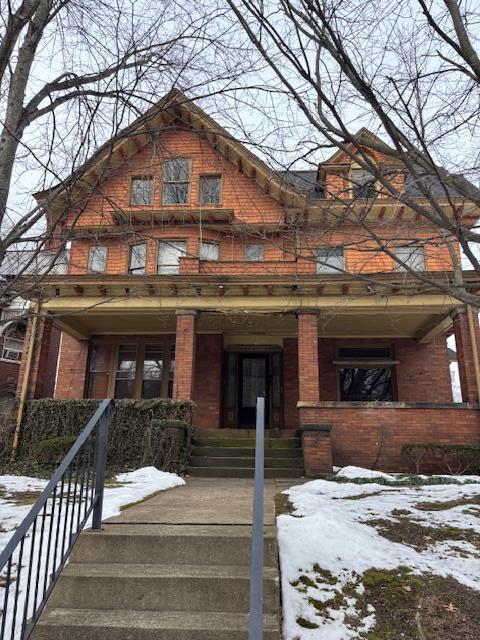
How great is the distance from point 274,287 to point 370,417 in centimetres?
359

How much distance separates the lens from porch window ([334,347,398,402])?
1395 cm

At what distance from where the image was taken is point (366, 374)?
1410cm

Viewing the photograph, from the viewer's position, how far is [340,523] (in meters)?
4.33

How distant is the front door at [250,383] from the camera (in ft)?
46.3

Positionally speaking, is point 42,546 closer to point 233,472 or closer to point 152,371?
point 233,472

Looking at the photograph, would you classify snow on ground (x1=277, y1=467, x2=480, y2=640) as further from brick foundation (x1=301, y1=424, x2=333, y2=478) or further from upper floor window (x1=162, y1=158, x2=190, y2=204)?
upper floor window (x1=162, y1=158, x2=190, y2=204)

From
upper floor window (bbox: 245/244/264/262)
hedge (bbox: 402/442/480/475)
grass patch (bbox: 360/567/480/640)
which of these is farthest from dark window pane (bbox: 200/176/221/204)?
grass patch (bbox: 360/567/480/640)

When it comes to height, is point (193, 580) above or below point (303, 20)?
below

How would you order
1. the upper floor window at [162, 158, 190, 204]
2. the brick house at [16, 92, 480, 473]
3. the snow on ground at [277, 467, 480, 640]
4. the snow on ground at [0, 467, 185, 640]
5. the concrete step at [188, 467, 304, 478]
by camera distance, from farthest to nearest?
the brick house at [16, 92, 480, 473], the concrete step at [188, 467, 304, 478], the upper floor window at [162, 158, 190, 204], the snow on ground at [0, 467, 185, 640], the snow on ground at [277, 467, 480, 640]

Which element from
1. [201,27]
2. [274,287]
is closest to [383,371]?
[274,287]

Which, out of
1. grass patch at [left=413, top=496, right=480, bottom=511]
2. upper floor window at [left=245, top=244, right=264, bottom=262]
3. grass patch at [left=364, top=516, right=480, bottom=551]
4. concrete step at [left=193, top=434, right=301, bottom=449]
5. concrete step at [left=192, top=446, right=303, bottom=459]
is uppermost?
upper floor window at [left=245, top=244, right=264, bottom=262]

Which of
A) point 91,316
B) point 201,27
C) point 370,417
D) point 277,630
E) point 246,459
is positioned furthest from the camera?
point 91,316

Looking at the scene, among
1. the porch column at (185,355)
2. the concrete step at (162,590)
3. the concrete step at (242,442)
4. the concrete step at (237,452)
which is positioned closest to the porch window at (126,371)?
the porch column at (185,355)

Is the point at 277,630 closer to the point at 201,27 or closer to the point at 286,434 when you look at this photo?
the point at 201,27
